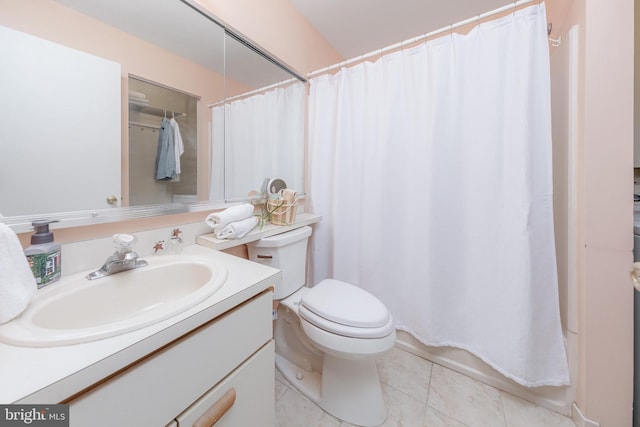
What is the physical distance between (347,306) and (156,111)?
1124 mm

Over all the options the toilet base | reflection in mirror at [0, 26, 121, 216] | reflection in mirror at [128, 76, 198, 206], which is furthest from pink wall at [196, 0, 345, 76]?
the toilet base

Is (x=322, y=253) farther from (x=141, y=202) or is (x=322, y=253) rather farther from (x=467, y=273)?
(x=141, y=202)

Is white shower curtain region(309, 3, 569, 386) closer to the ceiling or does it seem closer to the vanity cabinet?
the ceiling

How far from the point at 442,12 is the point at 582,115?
1.19 metres

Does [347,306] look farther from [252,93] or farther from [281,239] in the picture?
[252,93]

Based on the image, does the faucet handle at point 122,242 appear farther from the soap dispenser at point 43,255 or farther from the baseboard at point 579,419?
the baseboard at point 579,419

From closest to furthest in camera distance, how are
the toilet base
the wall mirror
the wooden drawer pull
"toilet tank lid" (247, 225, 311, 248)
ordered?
the wooden drawer pull
the wall mirror
the toilet base
"toilet tank lid" (247, 225, 311, 248)

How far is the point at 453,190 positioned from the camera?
124 cm

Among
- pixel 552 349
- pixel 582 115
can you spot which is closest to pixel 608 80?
pixel 582 115

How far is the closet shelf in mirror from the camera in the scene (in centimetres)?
85

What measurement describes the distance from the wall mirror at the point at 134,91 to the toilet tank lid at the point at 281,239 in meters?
0.28

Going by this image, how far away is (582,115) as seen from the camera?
93cm

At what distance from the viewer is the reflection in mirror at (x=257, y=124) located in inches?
47.2

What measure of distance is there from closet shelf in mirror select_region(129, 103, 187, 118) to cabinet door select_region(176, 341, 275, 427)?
0.93 meters
